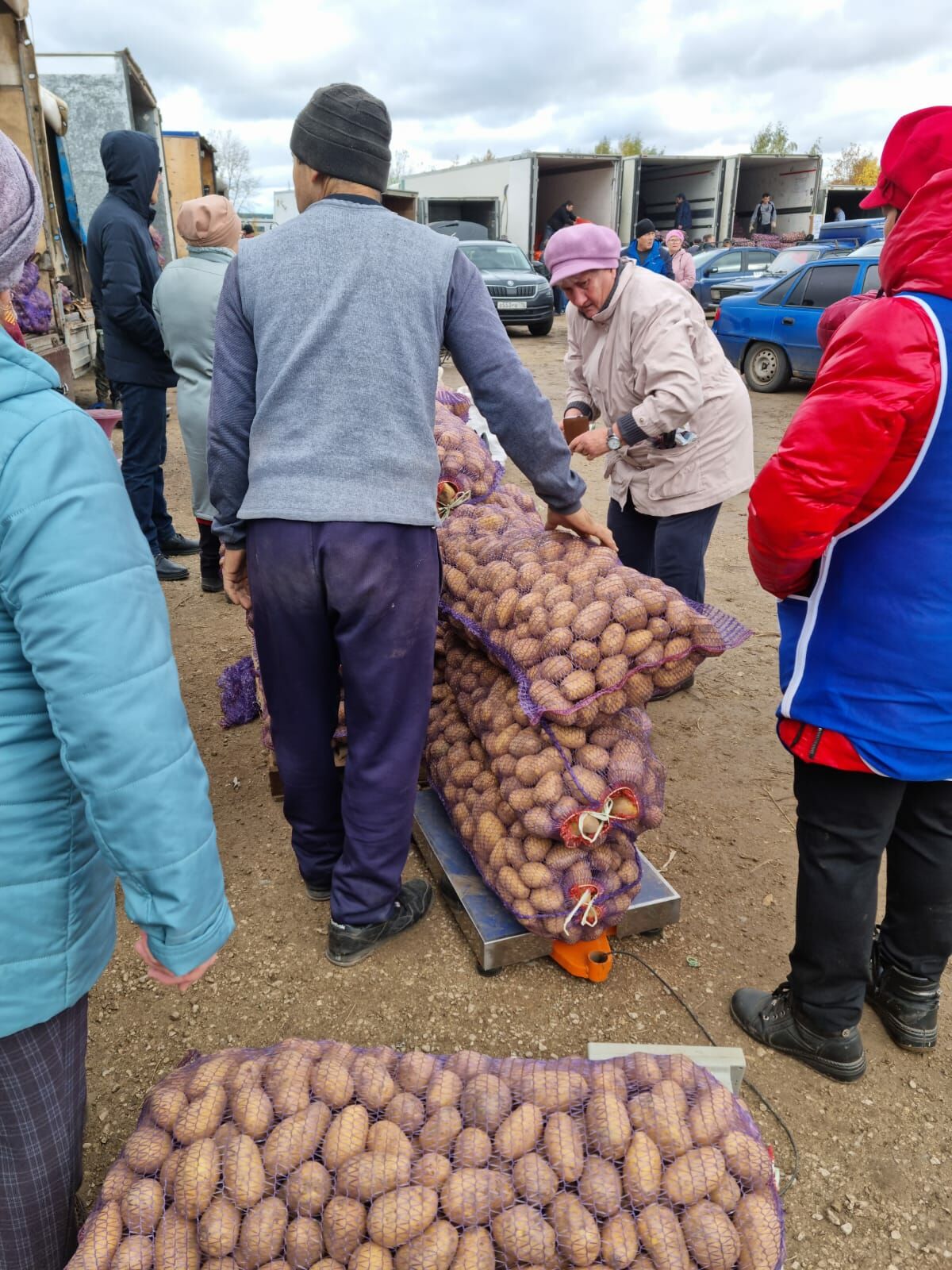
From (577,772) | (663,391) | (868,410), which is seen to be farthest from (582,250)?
(577,772)

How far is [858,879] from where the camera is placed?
204 cm

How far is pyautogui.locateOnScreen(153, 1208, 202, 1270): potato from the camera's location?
1.36m

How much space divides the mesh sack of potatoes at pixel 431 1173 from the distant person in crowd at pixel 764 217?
82.2ft

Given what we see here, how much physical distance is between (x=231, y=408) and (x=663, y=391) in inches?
65.2

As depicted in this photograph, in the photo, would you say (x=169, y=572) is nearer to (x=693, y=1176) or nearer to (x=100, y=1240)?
(x=100, y=1240)

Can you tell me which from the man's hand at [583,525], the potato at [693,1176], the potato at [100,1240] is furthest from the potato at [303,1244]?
the man's hand at [583,525]

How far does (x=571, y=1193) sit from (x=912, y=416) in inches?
60.1

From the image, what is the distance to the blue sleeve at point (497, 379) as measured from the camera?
222cm

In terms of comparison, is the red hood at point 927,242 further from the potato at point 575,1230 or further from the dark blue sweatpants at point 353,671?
the potato at point 575,1230

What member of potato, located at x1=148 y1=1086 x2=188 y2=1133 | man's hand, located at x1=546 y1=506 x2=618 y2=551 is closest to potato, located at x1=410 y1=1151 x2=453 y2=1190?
potato, located at x1=148 y1=1086 x2=188 y2=1133

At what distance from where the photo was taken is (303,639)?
2260mm

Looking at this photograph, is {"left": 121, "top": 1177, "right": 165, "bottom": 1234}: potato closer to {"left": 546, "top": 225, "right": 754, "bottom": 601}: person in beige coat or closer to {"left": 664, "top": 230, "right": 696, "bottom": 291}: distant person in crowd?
{"left": 546, "top": 225, "right": 754, "bottom": 601}: person in beige coat

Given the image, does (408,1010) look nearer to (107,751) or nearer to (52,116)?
(107,751)

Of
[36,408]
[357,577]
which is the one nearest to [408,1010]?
[357,577]
